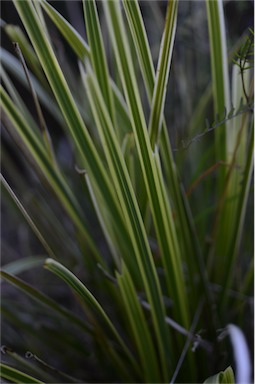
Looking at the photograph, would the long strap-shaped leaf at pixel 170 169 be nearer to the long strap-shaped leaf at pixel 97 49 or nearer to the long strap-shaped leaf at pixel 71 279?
the long strap-shaped leaf at pixel 97 49

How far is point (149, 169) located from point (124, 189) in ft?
0.11

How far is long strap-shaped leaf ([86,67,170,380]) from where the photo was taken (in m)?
0.50

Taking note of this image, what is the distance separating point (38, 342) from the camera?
2.70 ft

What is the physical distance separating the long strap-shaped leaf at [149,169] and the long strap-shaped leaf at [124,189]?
0.08 feet

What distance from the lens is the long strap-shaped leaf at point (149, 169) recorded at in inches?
19.6

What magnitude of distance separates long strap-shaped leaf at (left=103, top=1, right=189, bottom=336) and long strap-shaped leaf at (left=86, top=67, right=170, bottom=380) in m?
0.03

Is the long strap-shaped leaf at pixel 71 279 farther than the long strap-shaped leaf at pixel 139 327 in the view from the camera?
No

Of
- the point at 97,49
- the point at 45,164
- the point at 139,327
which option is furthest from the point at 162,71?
the point at 139,327

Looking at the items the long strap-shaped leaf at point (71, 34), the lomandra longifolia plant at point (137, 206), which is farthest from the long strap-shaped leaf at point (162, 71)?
the long strap-shaped leaf at point (71, 34)

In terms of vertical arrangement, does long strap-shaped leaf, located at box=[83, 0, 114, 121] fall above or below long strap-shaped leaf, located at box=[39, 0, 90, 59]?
below

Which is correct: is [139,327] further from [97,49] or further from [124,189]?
[97,49]

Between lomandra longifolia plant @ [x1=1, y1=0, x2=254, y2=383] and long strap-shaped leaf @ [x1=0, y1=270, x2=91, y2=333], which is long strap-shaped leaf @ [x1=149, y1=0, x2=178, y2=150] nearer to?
lomandra longifolia plant @ [x1=1, y1=0, x2=254, y2=383]

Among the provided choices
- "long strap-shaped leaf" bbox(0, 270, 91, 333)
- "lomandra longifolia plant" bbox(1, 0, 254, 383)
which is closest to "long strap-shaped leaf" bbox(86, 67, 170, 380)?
"lomandra longifolia plant" bbox(1, 0, 254, 383)

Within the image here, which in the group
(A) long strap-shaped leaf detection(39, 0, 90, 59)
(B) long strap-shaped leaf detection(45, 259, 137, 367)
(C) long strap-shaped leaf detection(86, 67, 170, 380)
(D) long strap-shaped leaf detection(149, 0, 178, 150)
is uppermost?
(A) long strap-shaped leaf detection(39, 0, 90, 59)
